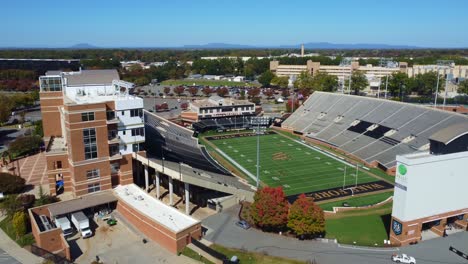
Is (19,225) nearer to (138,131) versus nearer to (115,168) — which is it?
(115,168)

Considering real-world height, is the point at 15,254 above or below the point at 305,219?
below

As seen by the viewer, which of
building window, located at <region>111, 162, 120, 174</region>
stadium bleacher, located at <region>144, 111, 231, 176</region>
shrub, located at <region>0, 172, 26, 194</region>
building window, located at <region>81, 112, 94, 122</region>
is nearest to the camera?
building window, located at <region>81, 112, 94, 122</region>

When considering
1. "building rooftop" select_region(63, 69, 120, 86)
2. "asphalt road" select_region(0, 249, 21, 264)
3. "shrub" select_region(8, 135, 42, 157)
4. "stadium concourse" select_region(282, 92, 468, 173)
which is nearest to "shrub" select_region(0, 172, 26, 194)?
"building rooftop" select_region(63, 69, 120, 86)

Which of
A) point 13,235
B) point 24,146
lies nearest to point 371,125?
point 13,235

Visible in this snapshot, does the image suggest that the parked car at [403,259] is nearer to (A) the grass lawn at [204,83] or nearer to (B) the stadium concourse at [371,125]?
(B) the stadium concourse at [371,125]

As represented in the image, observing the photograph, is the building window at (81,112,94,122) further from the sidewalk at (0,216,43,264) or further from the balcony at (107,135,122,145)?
the sidewalk at (0,216,43,264)

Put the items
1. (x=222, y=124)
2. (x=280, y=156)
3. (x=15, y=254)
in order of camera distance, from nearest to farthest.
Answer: (x=15, y=254), (x=280, y=156), (x=222, y=124)
